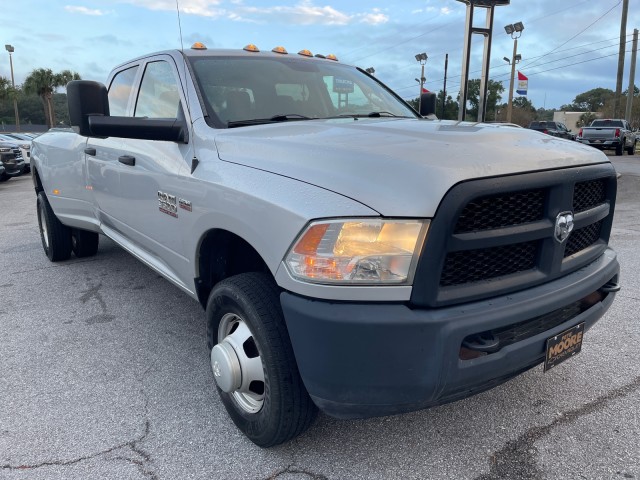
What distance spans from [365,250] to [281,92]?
1729 mm

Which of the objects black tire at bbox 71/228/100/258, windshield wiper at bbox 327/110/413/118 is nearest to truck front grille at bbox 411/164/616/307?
windshield wiper at bbox 327/110/413/118

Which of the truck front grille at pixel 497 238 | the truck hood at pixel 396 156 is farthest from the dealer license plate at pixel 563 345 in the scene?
the truck hood at pixel 396 156

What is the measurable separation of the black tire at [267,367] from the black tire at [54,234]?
3725 millimetres

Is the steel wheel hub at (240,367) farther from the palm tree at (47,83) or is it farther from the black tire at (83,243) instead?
the palm tree at (47,83)

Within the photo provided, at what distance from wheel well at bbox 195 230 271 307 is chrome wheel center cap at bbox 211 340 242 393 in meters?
0.42

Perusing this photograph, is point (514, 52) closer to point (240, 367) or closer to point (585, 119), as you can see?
point (585, 119)

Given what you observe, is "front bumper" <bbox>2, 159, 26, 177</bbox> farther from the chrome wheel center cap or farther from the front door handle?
the chrome wheel center cap

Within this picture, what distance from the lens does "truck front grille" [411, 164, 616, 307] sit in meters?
1.79

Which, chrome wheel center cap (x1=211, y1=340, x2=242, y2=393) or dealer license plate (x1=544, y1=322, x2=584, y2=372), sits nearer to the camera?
dealer license plate (x1=544, y1=322, x2=584, y2=372)

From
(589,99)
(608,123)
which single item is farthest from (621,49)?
(589,99)

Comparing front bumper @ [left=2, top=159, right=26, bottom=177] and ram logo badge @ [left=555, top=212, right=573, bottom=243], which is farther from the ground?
ram logo badge @ [left=555, top=212, right=573, bottom=243]

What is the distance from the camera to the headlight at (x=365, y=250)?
181cm

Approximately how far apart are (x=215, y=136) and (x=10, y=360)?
6.60 ft

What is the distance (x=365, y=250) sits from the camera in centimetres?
183
